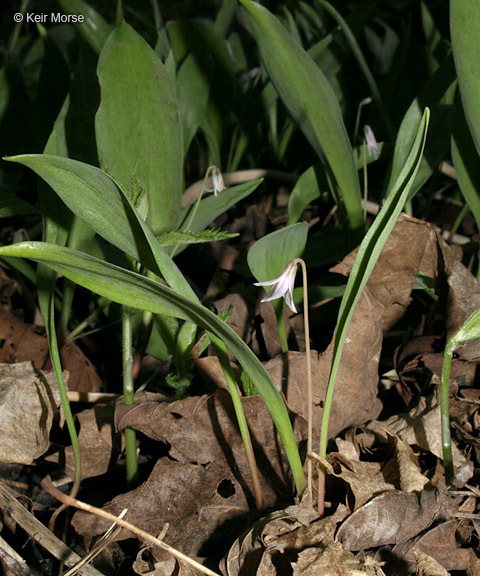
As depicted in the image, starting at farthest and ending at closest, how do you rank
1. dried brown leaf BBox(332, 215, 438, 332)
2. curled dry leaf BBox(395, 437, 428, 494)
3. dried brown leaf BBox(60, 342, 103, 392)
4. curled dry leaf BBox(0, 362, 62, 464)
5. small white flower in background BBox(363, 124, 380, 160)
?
small white flower in background BBox(363, 124, 380, 160), dried brown leaf BBox(60, 342, 103, 392), dried brown leaf BBox(332, 215, 438, 332), curled dry leaf BBox(0, 362, 62, 464), curled dry leaf BBox(395, 437, 428, 494)

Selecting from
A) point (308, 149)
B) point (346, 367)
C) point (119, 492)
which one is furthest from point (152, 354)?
point (308, 149)

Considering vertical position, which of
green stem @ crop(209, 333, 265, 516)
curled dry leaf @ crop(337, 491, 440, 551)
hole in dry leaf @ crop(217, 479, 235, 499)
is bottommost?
hole in dry leaf @ crop(217, 479, 235, 499)

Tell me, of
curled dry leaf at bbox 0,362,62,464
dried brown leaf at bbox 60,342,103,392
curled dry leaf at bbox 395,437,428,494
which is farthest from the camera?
dried brown leaf at bbox 60,342,103,392

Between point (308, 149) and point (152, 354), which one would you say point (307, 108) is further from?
point (308, 149)

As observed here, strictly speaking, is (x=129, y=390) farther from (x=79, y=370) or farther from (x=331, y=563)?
(x=331, y=563)

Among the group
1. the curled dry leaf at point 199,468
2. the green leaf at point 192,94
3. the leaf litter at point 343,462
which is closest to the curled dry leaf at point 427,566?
the leaf litter at point 343,462

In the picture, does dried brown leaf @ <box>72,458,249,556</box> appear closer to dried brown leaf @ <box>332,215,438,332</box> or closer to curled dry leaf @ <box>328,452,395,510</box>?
curled dry leaf @ <box>328,452,395,510</box>

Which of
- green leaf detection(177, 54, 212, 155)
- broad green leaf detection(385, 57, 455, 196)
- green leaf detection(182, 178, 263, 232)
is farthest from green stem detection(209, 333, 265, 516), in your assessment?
green leaf detection(177, 54, 212, 155)
